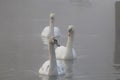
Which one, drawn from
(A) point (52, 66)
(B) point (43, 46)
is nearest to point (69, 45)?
(A) point (52, 66)

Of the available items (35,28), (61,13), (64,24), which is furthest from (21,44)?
(61,13)

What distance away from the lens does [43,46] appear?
2155cm

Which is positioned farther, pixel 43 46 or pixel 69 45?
pixel 43 46

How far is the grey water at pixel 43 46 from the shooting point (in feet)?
53.5

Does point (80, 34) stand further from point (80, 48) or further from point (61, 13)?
point (61, 13)

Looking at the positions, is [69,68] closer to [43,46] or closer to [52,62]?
[52,62]

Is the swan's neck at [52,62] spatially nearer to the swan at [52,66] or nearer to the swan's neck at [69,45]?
the swan at [52,66]

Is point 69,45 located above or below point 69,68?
above

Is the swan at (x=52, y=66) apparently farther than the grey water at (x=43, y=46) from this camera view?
No

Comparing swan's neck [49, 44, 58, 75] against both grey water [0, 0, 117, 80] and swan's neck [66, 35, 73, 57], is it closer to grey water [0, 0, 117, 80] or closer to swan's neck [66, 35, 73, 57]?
grey water [0, 0, 117, 80]

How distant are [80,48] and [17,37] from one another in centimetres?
428

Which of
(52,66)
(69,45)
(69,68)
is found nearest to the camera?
(52,66)

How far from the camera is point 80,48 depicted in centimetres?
2122

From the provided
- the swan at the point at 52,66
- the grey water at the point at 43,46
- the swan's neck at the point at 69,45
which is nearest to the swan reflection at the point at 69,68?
the grey water at the point at 43,46
